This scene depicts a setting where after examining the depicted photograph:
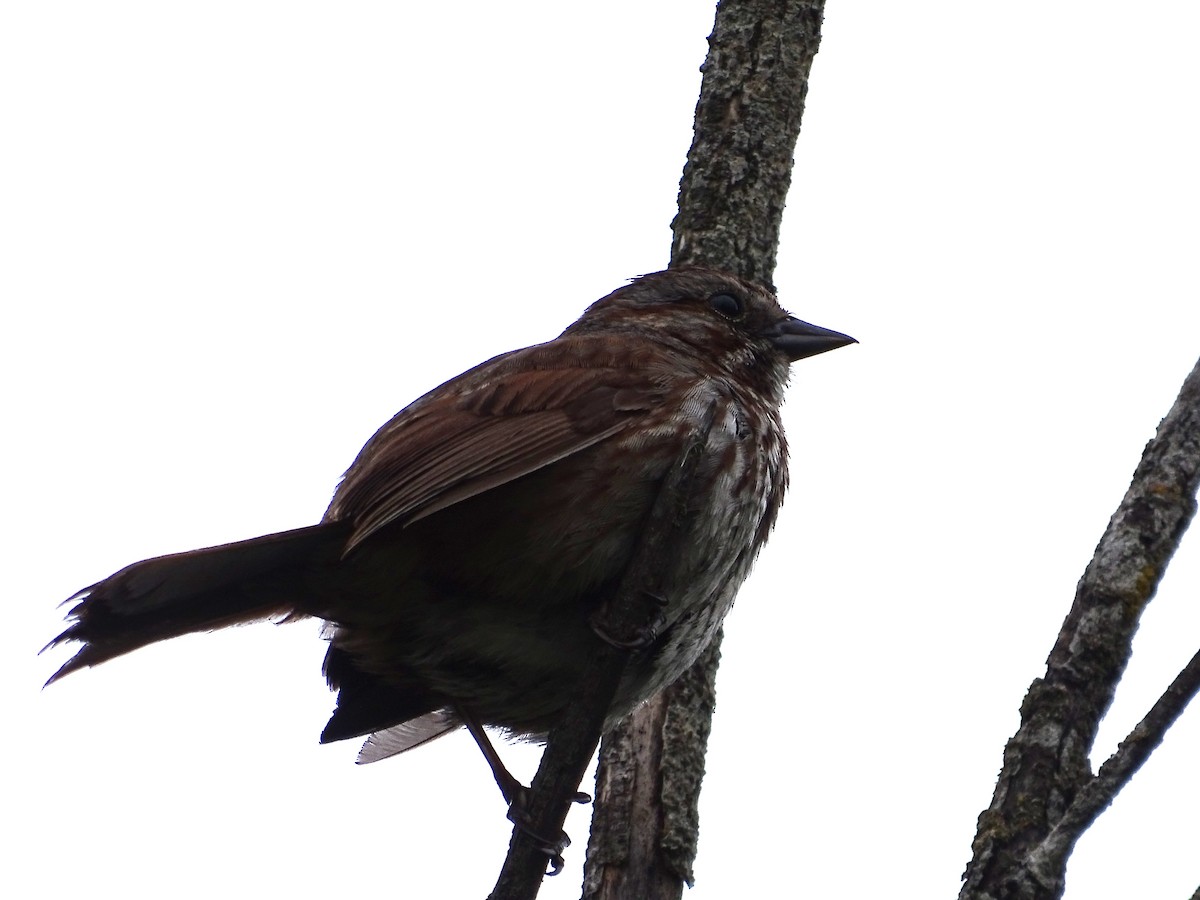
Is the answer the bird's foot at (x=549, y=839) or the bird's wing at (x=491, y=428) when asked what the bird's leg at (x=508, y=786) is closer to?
the bird's foot at (x=549, y=839)

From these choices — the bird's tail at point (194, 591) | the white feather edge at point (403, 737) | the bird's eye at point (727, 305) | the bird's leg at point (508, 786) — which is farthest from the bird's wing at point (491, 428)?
the white feather edge at point (403, 737)

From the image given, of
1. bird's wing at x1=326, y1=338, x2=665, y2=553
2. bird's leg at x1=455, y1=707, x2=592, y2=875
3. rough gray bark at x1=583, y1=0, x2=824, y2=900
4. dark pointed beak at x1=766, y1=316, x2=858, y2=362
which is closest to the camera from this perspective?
bird's leg at x1=455, y1=707, x2=592, y2=875

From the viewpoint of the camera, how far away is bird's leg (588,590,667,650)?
10.5 feet

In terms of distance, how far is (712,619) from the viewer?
380 cm

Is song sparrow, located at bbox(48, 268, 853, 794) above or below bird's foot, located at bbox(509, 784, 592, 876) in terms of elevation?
above

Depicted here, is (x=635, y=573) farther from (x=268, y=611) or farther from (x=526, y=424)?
(x=268, y=611)

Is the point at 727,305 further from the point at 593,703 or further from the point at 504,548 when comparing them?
the point at 593,703

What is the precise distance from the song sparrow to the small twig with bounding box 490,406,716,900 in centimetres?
11

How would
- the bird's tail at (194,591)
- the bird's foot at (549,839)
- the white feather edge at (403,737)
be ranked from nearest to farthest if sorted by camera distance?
the bird's foot at (549,839), the bird's tail at (194,591), the white feather edge at (403,737)

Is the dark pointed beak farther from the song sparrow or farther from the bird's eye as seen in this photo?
the song sparrow

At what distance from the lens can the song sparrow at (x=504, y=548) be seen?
12.0 ft

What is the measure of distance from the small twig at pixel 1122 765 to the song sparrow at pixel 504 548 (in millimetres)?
1058

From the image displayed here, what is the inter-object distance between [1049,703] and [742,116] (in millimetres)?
2270

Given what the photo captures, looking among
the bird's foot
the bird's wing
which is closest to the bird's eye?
the bird's wing
